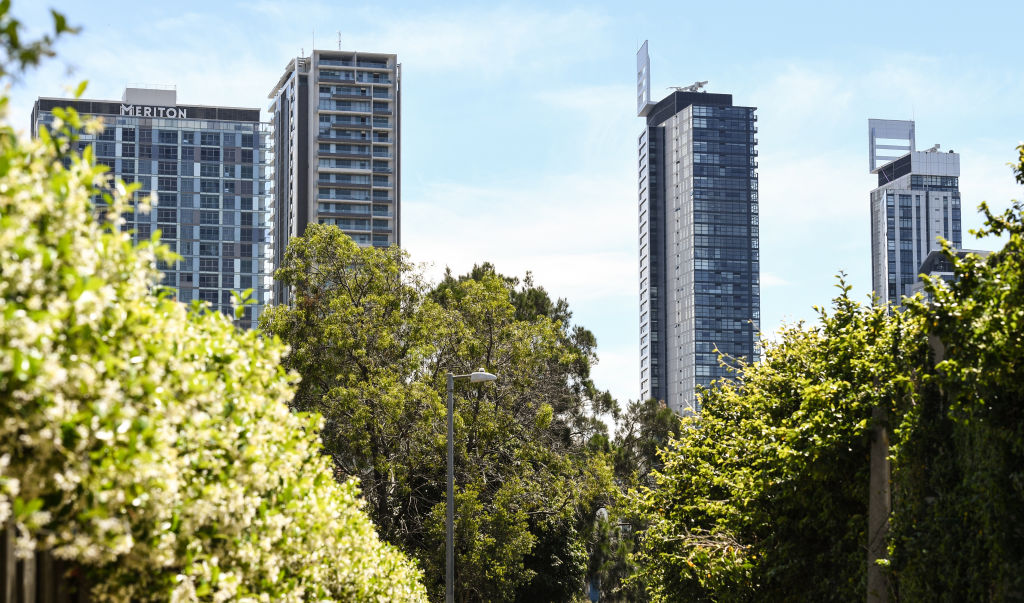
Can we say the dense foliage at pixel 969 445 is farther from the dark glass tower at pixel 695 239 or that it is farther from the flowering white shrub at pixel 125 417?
the dark glass tower at pixel 695 239

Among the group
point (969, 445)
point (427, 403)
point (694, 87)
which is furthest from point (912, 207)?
point (969, 445)

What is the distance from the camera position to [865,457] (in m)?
14.8

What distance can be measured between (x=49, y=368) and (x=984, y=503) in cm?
814

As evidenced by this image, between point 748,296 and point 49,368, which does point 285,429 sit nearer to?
point 49,368

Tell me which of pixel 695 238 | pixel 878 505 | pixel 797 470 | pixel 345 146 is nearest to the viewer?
pixel 878 505

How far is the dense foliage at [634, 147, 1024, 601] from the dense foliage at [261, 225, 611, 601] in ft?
25.4

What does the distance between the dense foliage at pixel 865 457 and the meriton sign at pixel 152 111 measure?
126 metres

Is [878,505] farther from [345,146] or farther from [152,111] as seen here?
[152,111]

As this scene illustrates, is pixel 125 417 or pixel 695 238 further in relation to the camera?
pixel 695 238

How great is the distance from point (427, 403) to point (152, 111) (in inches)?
4659

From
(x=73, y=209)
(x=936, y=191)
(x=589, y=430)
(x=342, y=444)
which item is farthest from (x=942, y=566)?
(x=936, y=191)

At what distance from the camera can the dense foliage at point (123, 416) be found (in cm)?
414

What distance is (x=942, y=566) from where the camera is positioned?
11.0m

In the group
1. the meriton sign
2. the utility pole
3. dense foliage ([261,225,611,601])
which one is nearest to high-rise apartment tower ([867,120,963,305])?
the meriton sign
